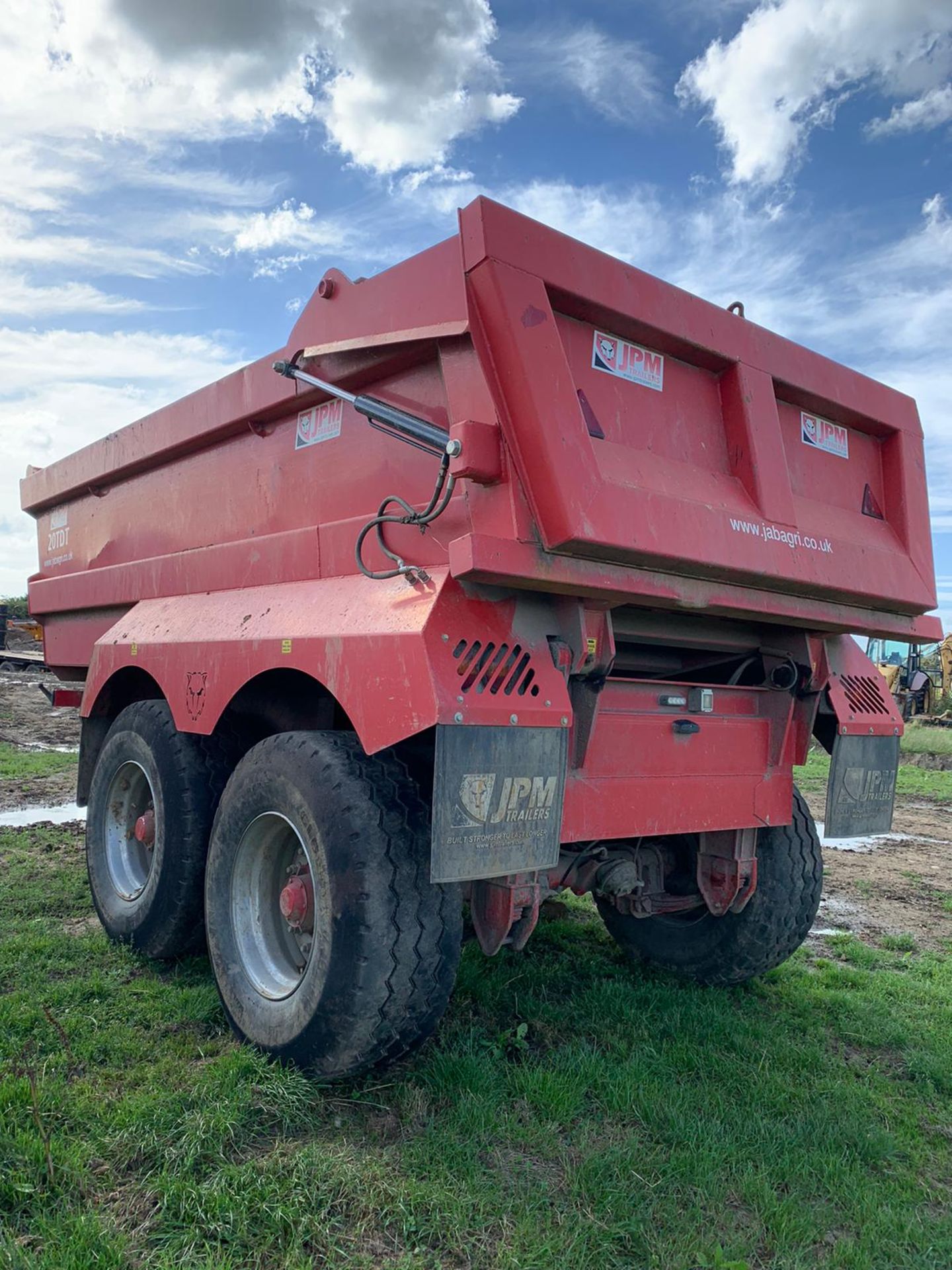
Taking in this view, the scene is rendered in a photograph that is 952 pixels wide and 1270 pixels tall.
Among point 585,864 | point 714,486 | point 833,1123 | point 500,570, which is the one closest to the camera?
point 500,570

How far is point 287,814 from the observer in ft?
9.85

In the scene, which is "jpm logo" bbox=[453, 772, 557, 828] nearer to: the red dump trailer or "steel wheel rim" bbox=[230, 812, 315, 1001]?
the red dump trailer

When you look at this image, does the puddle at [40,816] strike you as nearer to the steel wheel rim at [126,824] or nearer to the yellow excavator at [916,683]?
the steel wheel rim at [126,824]

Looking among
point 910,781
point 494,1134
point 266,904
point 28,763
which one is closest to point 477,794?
point 494,1134

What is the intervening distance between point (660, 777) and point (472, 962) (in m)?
1.34


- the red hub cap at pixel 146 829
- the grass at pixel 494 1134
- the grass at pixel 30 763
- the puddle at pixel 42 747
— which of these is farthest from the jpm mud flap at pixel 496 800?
the puddle at pixel 42 747

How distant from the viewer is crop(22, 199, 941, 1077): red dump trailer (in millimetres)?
2699

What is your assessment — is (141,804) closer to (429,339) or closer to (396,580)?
(396,580)

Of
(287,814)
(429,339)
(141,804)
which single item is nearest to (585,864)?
(287,814)

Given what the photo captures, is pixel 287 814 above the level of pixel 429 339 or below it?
below

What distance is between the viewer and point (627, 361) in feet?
10.3

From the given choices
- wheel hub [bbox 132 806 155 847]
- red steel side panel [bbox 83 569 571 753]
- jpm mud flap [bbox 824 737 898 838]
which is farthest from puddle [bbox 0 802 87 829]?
jpm mud flap [bbox 824 737 898 838]

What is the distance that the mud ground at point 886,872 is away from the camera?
5375 millimetres

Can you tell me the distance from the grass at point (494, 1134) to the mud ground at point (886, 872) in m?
1.43
